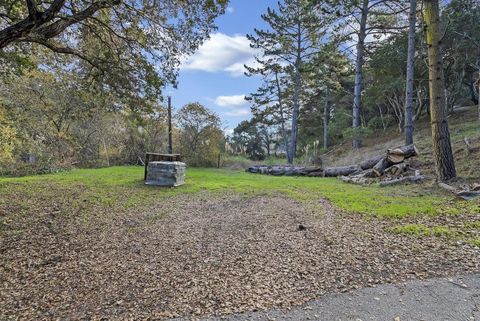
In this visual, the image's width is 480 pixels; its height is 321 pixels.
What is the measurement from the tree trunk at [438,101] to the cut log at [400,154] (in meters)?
2.06

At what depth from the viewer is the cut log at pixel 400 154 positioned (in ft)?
23.7

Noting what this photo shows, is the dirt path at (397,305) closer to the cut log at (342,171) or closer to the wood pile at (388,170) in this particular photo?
the wood pile at (388,170)

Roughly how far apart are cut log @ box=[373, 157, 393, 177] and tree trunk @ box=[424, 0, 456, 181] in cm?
211

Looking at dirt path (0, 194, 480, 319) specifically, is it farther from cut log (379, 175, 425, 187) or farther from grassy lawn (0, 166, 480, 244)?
cut log (379, 175, 425, 187)

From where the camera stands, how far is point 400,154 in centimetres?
728

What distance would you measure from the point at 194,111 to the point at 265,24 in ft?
23.2

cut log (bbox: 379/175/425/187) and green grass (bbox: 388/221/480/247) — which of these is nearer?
green grass (bbox: 388/221/480/247)

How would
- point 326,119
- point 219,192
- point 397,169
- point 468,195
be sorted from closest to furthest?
point 468,195 < point 219,192 < point 397,169 < point 326,119

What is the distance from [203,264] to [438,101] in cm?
519

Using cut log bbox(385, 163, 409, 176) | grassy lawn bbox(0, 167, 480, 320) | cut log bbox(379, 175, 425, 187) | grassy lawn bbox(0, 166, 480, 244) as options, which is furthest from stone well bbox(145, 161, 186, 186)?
cut log bbox(385, 163, 409, 176)

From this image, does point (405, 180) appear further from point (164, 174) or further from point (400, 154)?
point (164, 174)

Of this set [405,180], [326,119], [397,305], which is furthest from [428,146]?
[326,119]

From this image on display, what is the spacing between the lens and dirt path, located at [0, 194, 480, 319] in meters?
2.03

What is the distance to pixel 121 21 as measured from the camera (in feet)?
16.8
